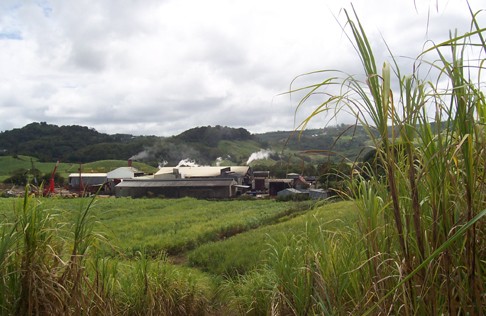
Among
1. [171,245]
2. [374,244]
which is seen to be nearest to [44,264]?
[374,244]

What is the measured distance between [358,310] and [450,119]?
3.14 ft

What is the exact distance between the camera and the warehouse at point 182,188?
141ft

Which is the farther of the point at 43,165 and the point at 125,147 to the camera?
the point at 125,147

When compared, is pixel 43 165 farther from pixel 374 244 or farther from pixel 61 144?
pixel 374 244

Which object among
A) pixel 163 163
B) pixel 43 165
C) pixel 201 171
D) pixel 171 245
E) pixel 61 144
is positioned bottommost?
pixel 171 245

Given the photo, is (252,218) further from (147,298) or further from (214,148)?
(214,148)

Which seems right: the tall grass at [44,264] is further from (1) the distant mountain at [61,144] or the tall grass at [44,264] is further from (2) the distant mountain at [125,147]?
(1) the distant mountain at [61,144]

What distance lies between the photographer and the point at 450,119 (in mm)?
1792

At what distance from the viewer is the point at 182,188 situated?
4366 cm

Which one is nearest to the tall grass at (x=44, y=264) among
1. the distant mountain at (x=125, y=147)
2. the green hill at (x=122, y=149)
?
the green hill at (x=122, y=149)

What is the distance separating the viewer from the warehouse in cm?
4294

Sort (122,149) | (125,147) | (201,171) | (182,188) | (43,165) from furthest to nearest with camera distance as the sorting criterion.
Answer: (125,147) → (122,149) → (43,165) → (201,171) → (182,188)

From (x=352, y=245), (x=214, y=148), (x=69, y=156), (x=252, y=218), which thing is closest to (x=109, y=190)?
(x=252, y=218)

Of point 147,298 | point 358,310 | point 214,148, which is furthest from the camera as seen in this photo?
point 214,148
